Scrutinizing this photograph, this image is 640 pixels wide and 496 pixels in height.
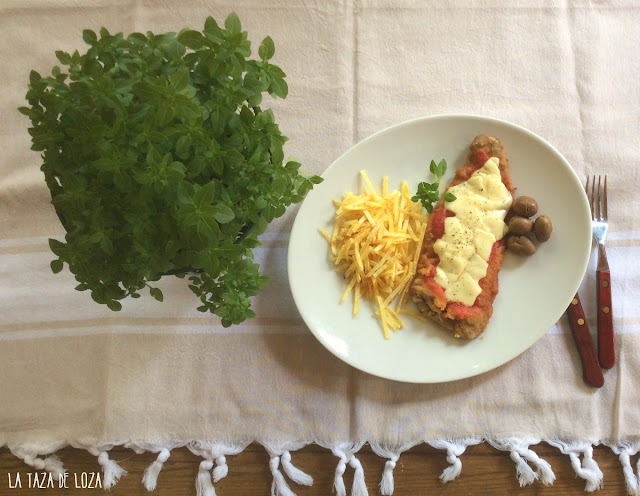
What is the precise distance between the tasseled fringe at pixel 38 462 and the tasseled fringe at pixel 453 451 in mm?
894

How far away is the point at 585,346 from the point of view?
1.26 meters

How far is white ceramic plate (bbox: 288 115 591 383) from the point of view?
3.99 ft

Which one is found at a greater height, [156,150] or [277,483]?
[156,150]

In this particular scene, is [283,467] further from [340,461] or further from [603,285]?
[603,285]

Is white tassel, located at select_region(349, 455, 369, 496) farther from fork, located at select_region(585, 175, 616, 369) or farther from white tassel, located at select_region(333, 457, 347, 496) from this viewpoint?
fork, located at select_region(585, 175, 616, 369)

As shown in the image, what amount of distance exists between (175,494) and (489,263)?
36.4 inches

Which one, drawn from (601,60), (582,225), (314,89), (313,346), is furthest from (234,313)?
(601,60)

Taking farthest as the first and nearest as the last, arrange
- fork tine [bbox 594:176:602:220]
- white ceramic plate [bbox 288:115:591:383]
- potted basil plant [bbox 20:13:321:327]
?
fork tine [bbox 594:176:602:220]
white ceramic plate [bbox 288:115:591:383]
potted basil plant [bbox 20:13:321:327]

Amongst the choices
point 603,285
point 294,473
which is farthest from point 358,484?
point 603,285

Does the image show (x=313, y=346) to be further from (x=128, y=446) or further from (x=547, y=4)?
(x=547, y=4)

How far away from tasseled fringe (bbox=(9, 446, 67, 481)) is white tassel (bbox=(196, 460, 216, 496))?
1.10ft

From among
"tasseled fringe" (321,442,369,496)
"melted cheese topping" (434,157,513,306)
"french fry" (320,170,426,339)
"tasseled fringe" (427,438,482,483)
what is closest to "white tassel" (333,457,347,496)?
"tasseled fringe" (321,442,369,496)

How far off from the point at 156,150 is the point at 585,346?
1.05 m

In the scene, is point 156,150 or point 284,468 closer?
point 156,150
